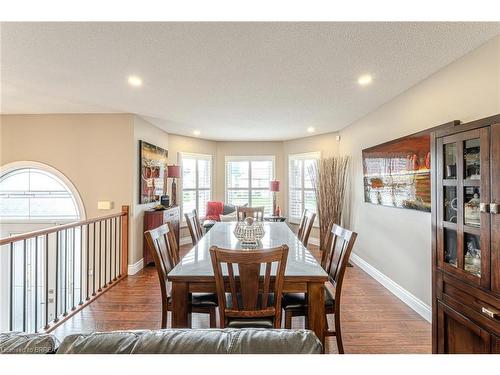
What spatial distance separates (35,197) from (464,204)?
5.51 m

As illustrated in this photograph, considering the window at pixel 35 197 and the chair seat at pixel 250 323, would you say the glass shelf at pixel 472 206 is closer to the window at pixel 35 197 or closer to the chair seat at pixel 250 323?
the chair seat at pixel 250 323

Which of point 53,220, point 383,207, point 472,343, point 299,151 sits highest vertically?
point 299,151

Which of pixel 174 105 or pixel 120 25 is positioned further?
pixel 174 105

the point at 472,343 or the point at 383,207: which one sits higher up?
the point at 383,207

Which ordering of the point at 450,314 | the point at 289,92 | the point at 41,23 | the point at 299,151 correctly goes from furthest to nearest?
the point at 299,151
the point at 289,92
the point at 41,23
the point at 450,314

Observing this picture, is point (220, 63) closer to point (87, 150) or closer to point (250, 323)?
point (250, 323)

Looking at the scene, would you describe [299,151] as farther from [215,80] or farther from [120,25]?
[120,25]

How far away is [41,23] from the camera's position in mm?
1658

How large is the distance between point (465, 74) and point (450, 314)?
1877mm

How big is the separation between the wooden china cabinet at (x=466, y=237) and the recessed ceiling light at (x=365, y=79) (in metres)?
1.13

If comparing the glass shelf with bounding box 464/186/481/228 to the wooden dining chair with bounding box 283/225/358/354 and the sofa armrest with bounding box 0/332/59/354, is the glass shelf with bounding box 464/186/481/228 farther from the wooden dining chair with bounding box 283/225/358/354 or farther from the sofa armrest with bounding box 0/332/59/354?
the sofa armrest with bounding box 0/332/59/354

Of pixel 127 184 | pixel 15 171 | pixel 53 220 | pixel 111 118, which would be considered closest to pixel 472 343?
pixel 127 184

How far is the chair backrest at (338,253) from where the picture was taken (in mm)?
1782

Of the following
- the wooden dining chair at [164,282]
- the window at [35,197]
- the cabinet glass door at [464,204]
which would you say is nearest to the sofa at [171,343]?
the wooden dining chair at [164,282]
